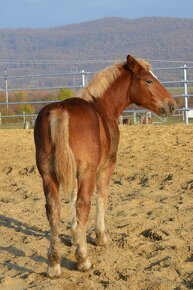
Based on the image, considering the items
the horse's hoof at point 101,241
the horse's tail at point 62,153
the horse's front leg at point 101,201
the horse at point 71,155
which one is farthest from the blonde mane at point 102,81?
the horse's hoof at point 101,241

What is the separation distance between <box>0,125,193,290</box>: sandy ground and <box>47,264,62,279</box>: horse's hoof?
0.05m

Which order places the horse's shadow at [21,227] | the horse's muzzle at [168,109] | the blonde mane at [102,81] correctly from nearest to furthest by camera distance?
the blonde mane at [102,81], the horse's muzzle at [168,109], the horse's shadow at [21,227]

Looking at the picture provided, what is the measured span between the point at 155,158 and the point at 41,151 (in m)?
5.30

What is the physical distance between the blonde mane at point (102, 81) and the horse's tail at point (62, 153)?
879 mm

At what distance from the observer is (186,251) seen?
17.0 feet

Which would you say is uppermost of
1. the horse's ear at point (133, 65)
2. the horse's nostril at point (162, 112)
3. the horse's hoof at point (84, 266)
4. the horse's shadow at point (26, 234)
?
the horse's ear at point (133, 65)

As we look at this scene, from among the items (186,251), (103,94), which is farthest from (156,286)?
(103,94)

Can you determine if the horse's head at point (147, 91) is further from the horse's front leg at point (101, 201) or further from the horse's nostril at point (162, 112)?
the horse's front leg at point (101, 201)

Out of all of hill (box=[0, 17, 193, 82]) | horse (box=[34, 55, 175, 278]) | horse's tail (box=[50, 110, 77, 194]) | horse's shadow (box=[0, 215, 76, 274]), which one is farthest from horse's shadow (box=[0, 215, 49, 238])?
hill (box=[0, 17, 193, 82])

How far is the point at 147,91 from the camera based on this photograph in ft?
19.3

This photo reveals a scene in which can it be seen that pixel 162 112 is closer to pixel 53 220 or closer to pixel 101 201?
pixel 101 201

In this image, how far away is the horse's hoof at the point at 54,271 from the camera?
470cm

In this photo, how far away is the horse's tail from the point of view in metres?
4.66

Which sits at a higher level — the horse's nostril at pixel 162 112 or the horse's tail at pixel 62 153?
the horse's nostril at pixel 162 112
